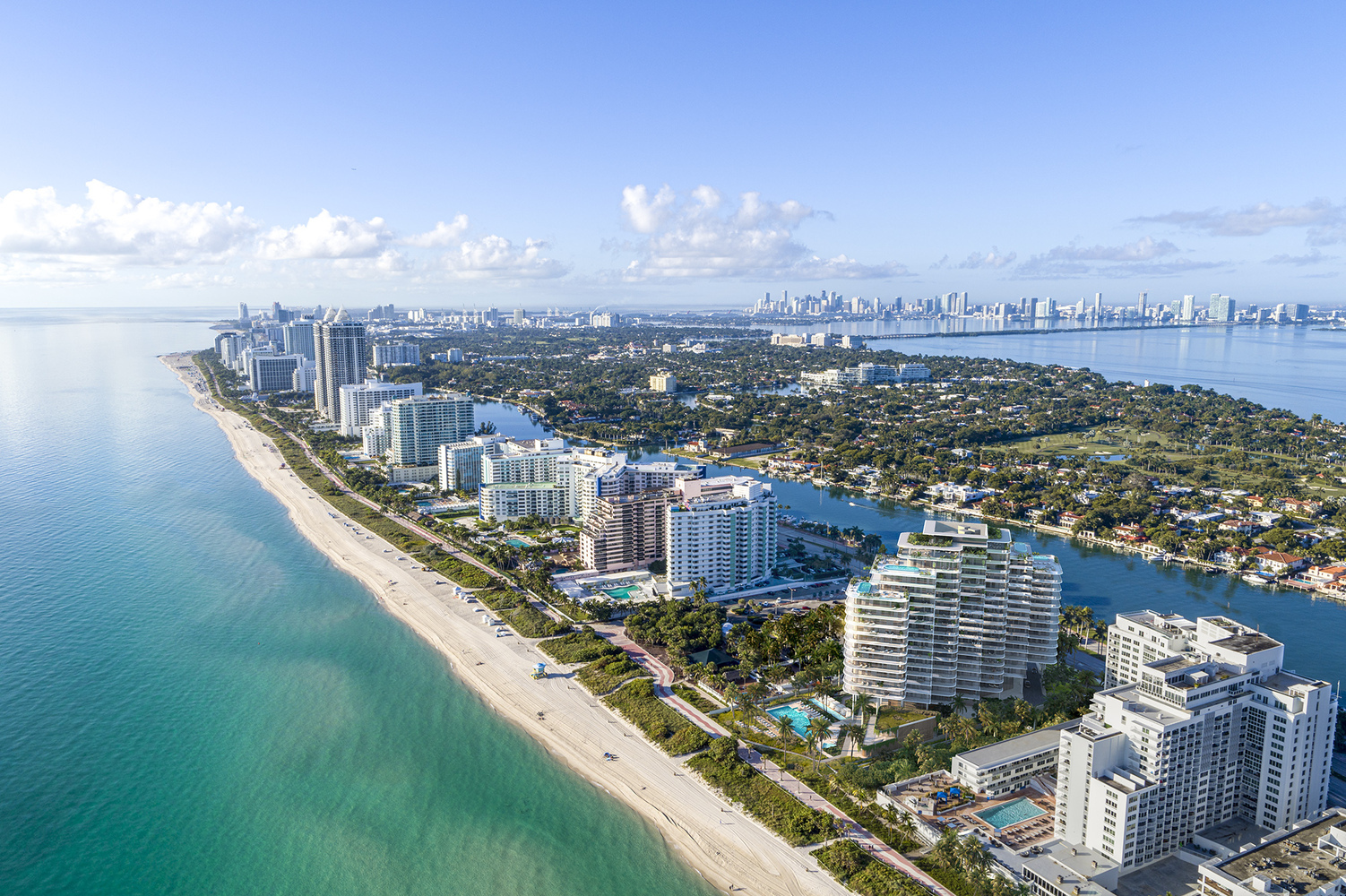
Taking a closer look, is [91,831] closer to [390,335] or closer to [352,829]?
[352,829]

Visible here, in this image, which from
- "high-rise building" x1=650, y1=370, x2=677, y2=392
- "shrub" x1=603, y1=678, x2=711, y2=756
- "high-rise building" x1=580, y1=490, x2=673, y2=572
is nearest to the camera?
"shrub" x1=603, y1=678, x2=711, y2=756

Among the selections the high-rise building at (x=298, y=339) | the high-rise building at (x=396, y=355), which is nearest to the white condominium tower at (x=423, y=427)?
the high-rise building at (x=396, y=355)

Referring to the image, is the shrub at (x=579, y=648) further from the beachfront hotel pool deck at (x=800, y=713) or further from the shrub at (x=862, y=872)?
the shrub at (x=862, y=872)

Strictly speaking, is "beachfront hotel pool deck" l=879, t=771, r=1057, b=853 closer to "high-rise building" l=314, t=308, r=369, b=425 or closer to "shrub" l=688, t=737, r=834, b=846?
"shrub" l=688, t=737, r=834, b=846

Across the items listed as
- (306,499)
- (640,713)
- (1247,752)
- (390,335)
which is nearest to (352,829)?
(640,713)

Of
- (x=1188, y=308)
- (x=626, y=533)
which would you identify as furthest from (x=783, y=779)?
(x=1188, y=308)

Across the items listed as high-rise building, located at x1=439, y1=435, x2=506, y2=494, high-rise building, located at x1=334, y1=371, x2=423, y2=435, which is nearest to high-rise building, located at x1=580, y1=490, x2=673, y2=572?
high-rise building, located at x1=439, y1=435, x2=506, y2=494

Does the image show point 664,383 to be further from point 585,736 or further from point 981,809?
point 981,809
